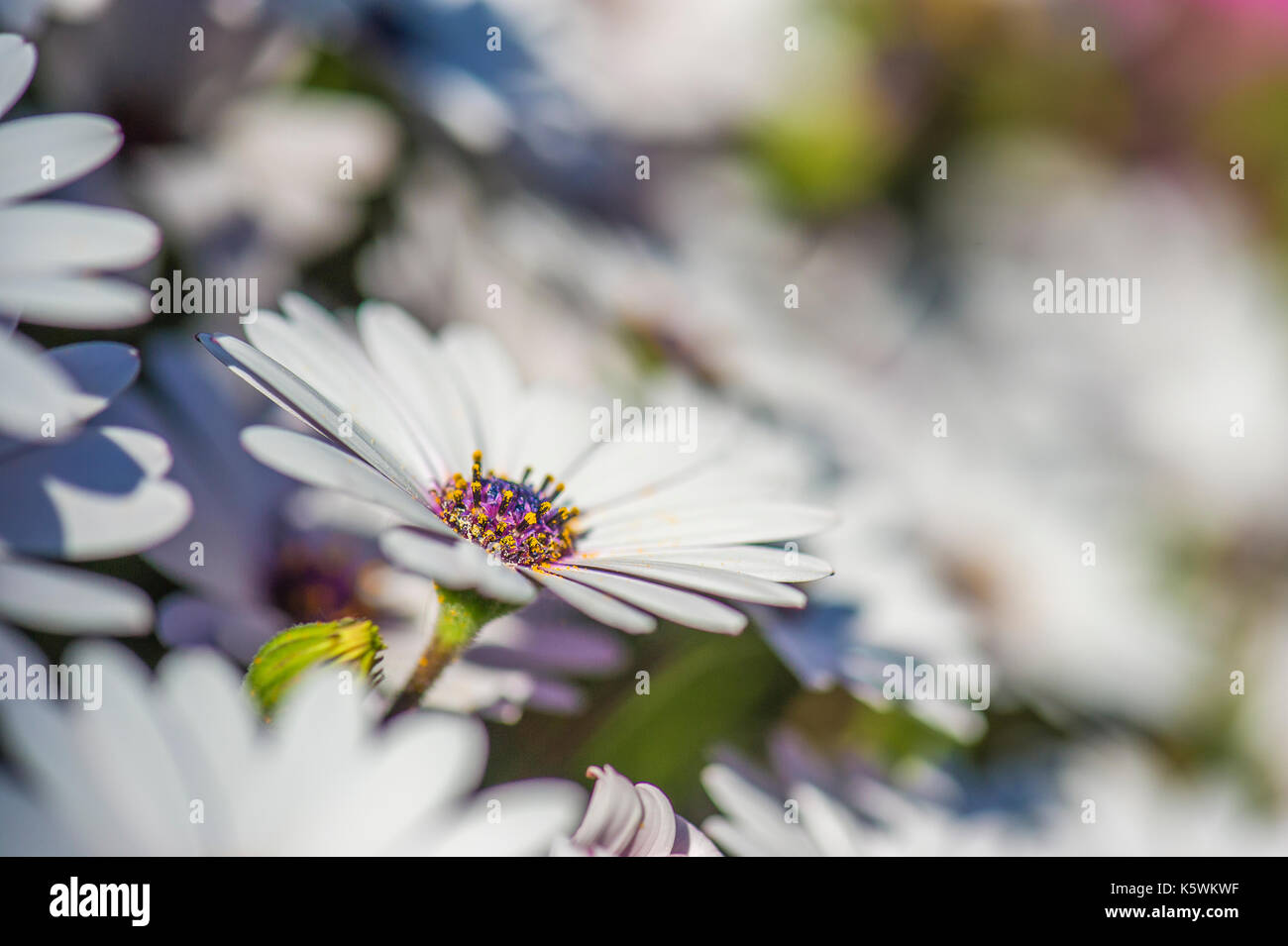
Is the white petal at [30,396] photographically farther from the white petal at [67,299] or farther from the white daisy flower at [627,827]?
the white daisy flower at [627,827]

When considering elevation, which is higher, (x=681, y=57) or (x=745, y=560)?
(x=681, y=57)

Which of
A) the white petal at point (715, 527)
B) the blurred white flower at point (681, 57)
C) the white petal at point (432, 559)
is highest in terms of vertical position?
the blurred white flower at point (681, 57)

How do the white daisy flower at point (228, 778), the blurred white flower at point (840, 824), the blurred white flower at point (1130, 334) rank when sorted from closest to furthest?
1. the white daisy flower at point (228, 778)
2. the blurred white flower at point (840, 824)
3. the blurred white flower at point (1130, 334)

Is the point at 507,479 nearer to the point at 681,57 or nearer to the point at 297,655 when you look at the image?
the point at 297,655

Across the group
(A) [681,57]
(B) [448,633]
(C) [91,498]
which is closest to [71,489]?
(C) [91,498]

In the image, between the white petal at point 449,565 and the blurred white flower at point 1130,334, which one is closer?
the white petal at point 449,565

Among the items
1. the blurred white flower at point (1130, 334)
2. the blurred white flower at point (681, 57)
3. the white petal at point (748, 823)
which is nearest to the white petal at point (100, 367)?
the white petal at point (748, 823)
